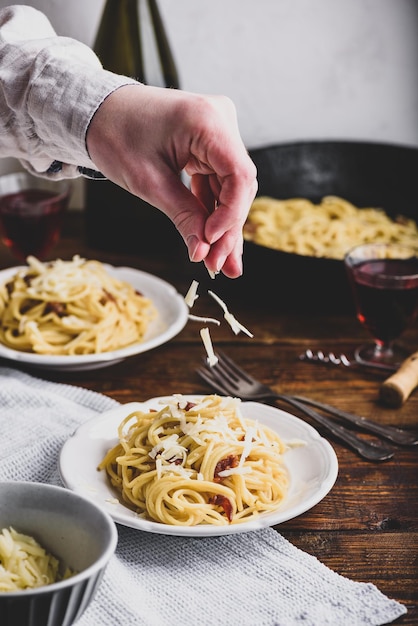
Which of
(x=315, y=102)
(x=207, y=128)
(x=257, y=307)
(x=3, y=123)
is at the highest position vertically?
(x=207, y=128)

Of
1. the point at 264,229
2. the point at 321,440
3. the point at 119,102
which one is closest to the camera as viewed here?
the point at 119,102

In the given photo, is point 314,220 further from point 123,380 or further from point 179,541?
point 179,541

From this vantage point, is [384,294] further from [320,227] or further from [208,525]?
[208,525]

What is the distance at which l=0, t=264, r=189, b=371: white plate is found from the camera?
1.89 m

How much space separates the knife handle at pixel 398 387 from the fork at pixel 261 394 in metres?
A: 0.12

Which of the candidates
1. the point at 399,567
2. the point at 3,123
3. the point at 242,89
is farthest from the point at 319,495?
the point at 242,89

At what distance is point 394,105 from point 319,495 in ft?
6.81

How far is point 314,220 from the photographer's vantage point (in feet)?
8.52

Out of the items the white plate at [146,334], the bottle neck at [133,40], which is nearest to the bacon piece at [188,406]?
the white plate at [146,334]

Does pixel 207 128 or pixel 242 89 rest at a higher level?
pixel 207 128

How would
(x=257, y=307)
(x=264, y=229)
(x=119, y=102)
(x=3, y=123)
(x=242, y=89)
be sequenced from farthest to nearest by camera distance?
(x=242, y=89)
(x=264, y=229)
(x=257, y=307)
(x=3, y=123)
(x=119, y=102)

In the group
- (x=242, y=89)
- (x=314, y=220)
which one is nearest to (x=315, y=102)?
(x=242, y=89)

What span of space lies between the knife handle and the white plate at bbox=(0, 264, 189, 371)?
0.50m

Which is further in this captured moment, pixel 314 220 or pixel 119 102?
pixel 314 220
